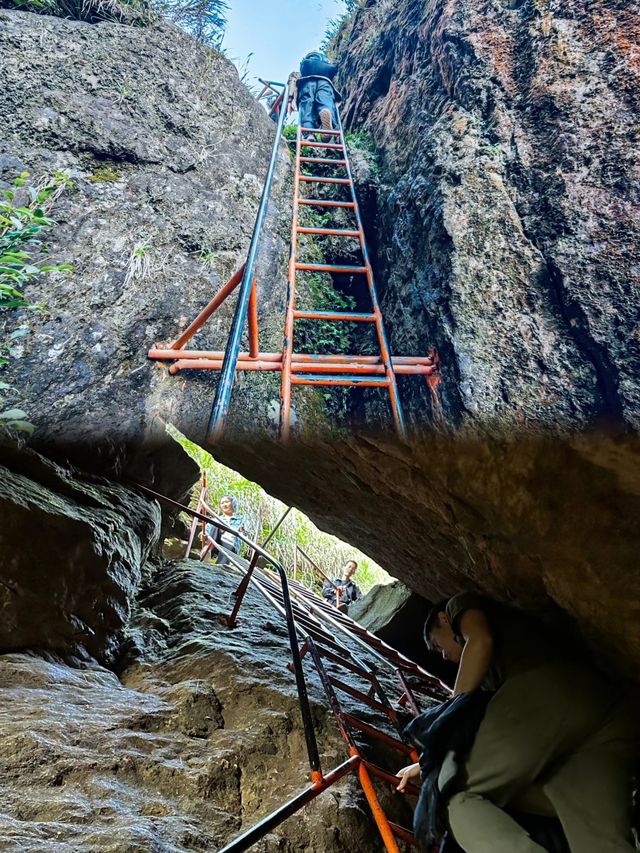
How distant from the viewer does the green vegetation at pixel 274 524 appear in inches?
274

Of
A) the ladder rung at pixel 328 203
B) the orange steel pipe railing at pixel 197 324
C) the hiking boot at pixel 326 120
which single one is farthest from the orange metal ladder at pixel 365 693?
the hiking boot at pixel 326 120

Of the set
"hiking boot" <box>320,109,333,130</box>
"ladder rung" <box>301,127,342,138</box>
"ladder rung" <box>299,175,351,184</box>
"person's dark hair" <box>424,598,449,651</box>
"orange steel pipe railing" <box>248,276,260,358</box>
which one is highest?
"hiking boot" <box>320,109,333,130</box>

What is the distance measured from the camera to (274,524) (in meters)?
7.22

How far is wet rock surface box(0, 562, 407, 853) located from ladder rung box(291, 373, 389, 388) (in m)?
1.64

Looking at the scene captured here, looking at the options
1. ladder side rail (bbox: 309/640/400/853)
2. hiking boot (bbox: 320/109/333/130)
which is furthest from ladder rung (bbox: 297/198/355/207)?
ladder side rail (bbox: 309/640/400/853)

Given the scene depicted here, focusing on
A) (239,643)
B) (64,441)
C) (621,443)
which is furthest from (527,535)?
(64,441)

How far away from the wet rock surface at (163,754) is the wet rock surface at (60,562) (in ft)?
0.50

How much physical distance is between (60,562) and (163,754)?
112 centimetres

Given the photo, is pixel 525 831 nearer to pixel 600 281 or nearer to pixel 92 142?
pixel 600 281

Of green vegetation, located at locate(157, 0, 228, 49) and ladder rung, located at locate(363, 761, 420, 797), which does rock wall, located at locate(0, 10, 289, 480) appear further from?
ladder rung, located at locate(363, 761, 420, 797)

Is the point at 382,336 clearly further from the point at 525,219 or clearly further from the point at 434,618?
the point at 434,618

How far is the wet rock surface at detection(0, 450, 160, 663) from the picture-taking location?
2.05 m

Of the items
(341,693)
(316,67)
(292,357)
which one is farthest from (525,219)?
(316,67)

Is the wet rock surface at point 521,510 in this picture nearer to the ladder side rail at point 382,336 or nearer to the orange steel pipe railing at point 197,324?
the ladder side rail at point 382,336
